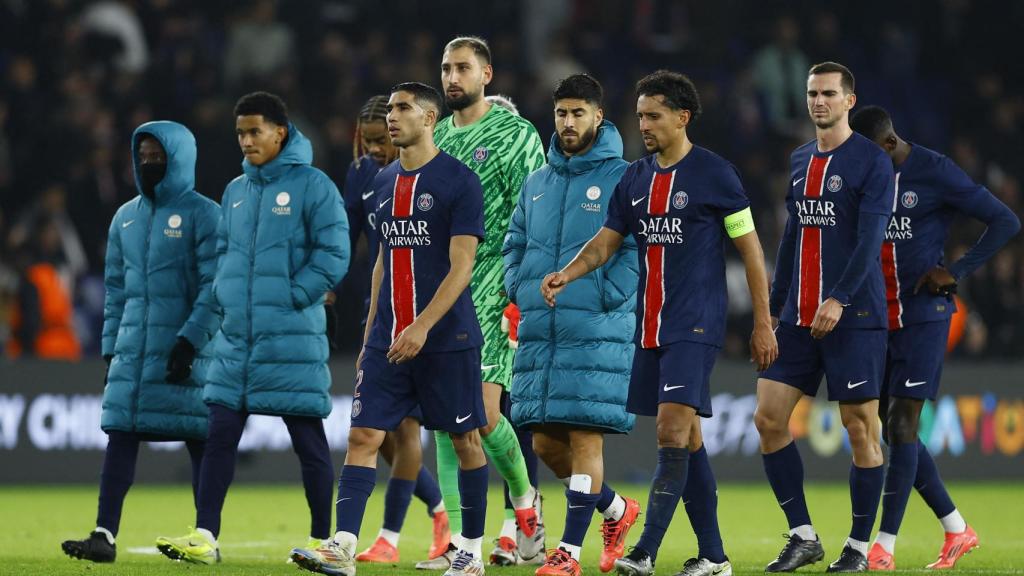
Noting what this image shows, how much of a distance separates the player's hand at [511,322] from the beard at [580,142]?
1115mm

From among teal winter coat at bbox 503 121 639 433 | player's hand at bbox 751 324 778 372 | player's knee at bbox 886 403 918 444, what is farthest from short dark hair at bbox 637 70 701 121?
player's knee at bbox 886 403 918 444

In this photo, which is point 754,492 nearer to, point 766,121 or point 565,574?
point 766,121

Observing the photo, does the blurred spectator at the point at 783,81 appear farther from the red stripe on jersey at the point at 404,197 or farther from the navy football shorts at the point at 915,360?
the red stripe on jersey at the point at 404,197

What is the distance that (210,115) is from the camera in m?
16.8

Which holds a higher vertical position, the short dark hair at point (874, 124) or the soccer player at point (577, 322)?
the short dark hair at point (874, 124)

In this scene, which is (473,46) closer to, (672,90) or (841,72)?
(672,90)

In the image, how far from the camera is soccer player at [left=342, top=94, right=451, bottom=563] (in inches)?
365

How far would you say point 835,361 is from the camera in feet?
27.7

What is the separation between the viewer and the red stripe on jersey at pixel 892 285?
8984 millimetres

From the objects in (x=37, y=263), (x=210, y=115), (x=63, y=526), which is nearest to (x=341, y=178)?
(x=210, y=115)

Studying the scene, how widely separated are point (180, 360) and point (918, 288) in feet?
13.0

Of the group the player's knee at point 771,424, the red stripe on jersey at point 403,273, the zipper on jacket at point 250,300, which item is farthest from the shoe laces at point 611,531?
the zipper on jacket at point 250,300

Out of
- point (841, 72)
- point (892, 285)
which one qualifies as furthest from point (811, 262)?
point (841, 72)

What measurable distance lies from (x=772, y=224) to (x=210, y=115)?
6323 millimetres
